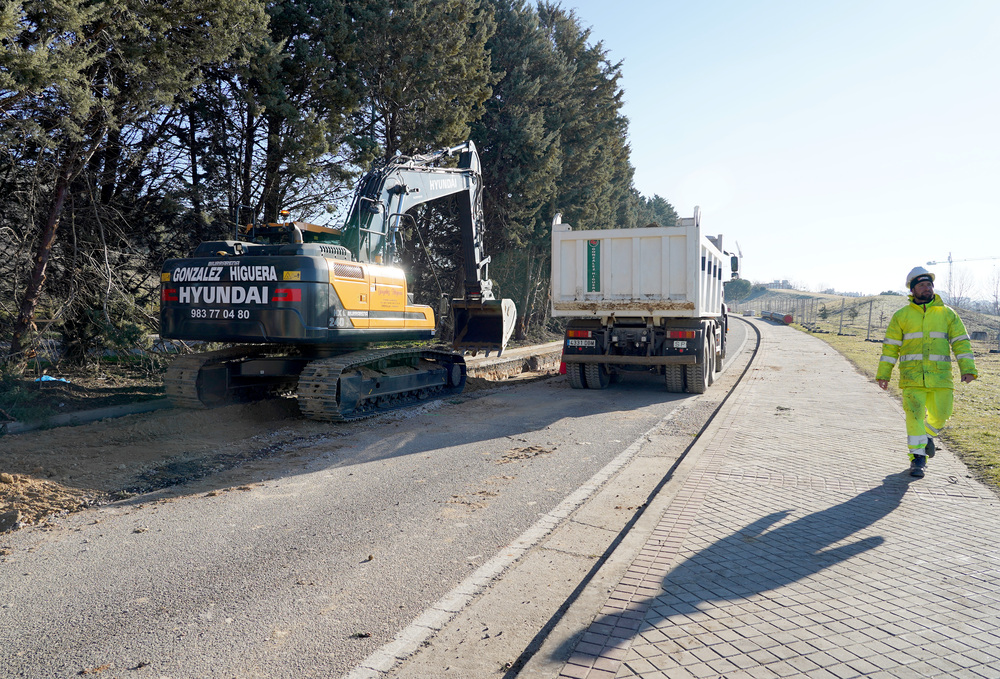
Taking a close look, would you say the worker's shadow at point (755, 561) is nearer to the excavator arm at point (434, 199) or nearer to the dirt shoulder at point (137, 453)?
the dirt shoulder at point (137, 453)

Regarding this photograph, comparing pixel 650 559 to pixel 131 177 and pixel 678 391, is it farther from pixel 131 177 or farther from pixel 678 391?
pixel 131 177

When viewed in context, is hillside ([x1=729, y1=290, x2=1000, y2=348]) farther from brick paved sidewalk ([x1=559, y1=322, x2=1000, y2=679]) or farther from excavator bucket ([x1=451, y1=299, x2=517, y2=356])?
brick paved sidewalk ([x1=559, y1=322, x2=1000, y2=679])

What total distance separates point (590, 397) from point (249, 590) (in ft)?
27.8

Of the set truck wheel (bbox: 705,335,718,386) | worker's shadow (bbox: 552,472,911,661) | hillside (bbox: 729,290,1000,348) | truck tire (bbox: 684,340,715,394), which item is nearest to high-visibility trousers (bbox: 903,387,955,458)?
worker's shadow (bbox: 552,472,911,661)

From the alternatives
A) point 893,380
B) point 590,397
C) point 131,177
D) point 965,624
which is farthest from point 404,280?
point 893,380

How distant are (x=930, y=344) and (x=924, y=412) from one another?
0.66 metres

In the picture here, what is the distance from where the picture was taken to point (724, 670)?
2.92m

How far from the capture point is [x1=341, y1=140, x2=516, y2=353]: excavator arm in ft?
32.9

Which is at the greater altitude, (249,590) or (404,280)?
(404,280)

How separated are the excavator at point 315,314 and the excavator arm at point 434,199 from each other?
0.09ft

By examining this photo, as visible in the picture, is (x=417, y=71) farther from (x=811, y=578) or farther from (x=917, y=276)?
(x=811, y=578)

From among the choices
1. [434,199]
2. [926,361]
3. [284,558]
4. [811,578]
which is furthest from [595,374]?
[284,558]

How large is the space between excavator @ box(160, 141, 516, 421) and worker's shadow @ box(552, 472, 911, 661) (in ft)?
18.3

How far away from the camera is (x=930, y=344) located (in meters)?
6.16
